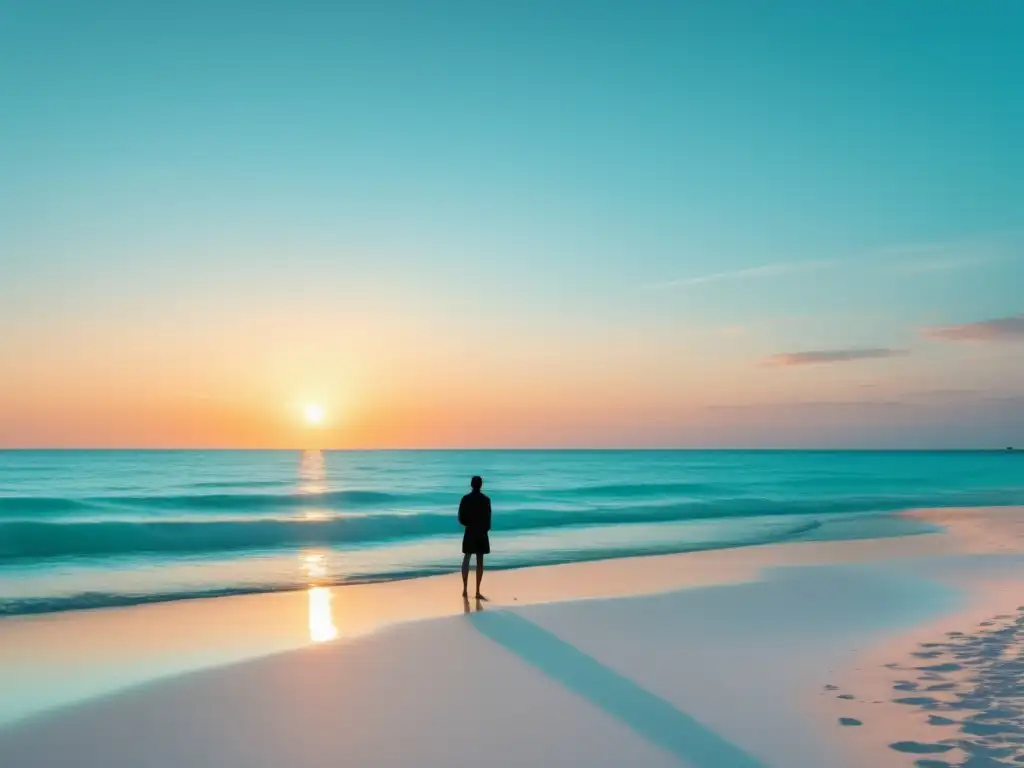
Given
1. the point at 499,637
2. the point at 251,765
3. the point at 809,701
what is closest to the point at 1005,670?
the point at 809,701

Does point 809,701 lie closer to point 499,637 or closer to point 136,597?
point 499,637

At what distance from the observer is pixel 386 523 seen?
30250mm

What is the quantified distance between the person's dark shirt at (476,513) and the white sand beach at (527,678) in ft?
3.56

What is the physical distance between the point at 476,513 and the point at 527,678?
4.90m

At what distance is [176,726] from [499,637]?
3934mm

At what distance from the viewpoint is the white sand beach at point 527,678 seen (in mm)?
6047

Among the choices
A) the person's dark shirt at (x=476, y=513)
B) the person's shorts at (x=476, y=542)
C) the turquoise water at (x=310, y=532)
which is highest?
the person's dark shirt at (x=476, y=513)

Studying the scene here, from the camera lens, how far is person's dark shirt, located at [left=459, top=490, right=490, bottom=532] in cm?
1272

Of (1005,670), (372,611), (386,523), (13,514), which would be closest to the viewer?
(1005,670)

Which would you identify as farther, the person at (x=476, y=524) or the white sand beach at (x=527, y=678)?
the person at (x=476, y=524)

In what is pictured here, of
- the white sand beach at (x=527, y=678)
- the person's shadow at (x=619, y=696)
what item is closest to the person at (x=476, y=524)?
the white sand beach at (x=527, y=678)

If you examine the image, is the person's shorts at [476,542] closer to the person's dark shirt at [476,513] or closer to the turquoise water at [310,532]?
the person's dark shirt at [476,513]

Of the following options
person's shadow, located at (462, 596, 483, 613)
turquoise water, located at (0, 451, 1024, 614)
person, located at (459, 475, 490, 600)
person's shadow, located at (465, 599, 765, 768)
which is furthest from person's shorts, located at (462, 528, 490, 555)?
turquoise water, located at (0, 451, 1024, 614)

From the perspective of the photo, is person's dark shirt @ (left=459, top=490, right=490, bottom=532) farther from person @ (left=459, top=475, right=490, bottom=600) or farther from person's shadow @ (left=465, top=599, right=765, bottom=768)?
person's shadow @ (left=465, top=599, right=765, bottom=768)
